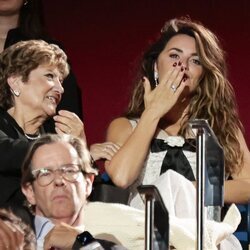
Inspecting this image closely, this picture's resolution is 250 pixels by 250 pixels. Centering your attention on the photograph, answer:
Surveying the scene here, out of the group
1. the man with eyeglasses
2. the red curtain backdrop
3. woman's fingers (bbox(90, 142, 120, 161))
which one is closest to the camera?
the man with eyeglasses

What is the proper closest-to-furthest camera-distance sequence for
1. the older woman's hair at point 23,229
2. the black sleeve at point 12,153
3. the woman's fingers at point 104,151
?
the older woman's hair at point 23,229 < the black sleeve at point 12,153 < the woman's fingers at point 104,151

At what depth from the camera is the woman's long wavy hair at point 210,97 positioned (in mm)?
3611

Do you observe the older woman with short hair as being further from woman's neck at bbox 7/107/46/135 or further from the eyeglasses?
the eyeglasses

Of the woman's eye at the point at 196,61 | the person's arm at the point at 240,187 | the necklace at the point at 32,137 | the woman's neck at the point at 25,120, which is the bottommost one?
the person's arm at the point at 240,187

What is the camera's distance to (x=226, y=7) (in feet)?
15.3

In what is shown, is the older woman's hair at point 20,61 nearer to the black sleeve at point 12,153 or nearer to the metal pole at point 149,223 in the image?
the black sleeve at point 12,153

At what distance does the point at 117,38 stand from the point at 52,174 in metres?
1.76

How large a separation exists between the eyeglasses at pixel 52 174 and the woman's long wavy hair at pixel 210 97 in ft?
2.20

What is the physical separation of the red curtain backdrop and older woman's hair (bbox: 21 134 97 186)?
150 centimetres

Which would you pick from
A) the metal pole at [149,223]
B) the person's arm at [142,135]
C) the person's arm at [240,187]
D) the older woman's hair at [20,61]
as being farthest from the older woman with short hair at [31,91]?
the metal pole at [149,223]

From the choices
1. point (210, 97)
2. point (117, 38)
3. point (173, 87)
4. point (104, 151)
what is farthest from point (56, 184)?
point (117, 38)

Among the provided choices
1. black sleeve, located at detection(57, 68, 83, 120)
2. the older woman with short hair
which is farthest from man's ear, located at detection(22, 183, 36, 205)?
black sleeve, located at detection(57, 68, 83, 120)

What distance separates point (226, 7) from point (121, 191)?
147cm

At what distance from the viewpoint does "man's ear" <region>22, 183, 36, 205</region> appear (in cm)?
305
